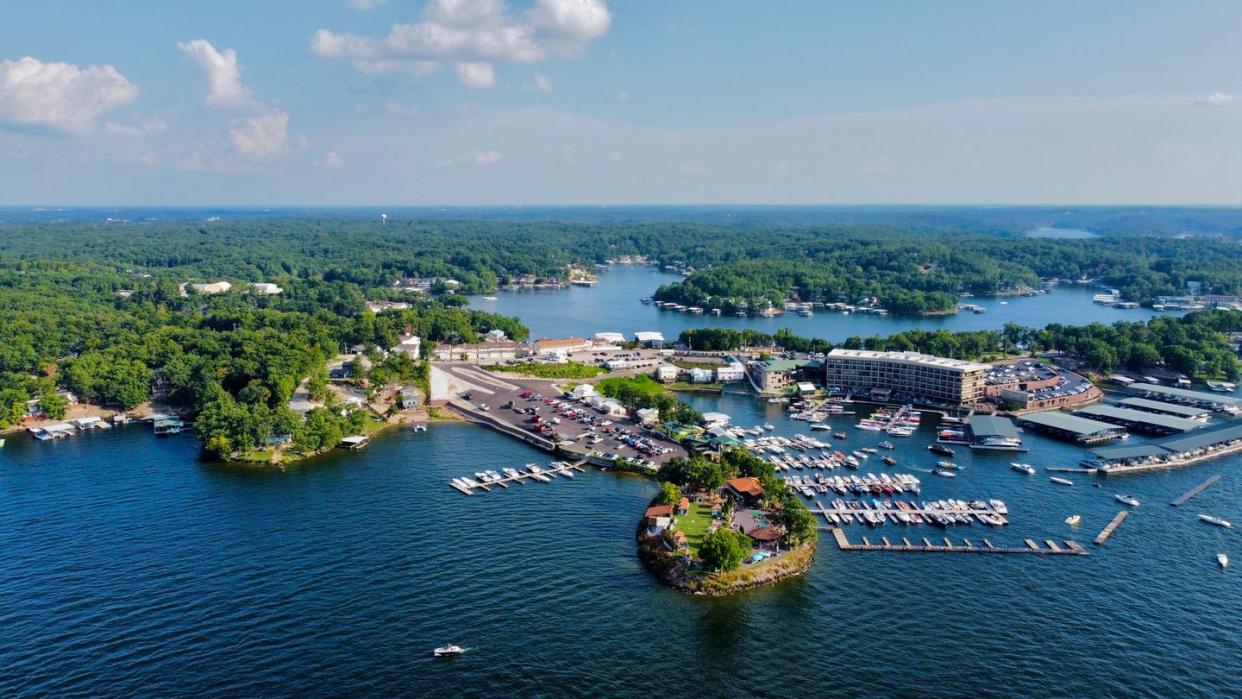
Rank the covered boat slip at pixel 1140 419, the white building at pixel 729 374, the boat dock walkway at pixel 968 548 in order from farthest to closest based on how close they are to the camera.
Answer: the white building at pixel 729 374 → the covered boat slip at pixel 1140 419 → the boat dock walkway at pixel 968 548

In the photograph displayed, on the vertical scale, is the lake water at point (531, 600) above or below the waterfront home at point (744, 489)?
below

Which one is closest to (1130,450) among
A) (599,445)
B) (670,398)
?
(670,398)

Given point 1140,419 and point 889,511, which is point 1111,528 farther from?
point 1140,419

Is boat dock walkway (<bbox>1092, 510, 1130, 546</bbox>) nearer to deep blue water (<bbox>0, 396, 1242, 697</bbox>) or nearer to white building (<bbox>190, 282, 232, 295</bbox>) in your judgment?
deep blue water (<bbox>0, 396, 1242, 697</bbox>)

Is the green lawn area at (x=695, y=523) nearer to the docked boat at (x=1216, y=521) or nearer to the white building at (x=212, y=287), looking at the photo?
the docked boat at (x=1216, y=521)

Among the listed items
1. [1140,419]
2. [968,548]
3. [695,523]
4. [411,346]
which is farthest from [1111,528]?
[411,346]

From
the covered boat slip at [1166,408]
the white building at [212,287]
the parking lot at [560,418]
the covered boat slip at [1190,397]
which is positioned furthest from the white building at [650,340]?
the white building at [212,287]
